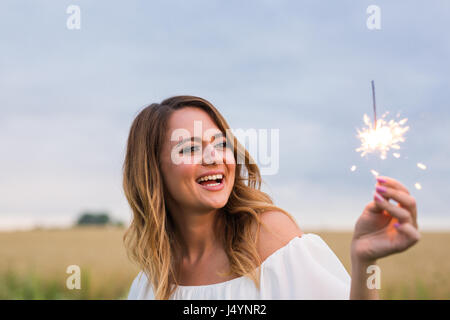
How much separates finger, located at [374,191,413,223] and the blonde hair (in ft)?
4.99

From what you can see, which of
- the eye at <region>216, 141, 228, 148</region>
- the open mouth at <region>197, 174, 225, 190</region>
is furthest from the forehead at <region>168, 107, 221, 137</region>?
the open mouth at <region>197, 174, 225, 190</region>

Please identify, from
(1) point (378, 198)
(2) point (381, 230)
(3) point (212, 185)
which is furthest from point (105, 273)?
(1) point (378, 198)

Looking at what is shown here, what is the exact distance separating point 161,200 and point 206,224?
1.44ft

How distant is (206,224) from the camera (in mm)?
3920

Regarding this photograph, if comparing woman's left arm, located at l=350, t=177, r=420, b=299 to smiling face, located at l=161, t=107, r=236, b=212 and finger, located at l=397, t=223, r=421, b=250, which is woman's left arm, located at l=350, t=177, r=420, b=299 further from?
smiling face, located at l=161, t=107, r=236, b=212

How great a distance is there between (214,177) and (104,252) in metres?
12.5

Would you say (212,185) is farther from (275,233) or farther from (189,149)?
(275,233)

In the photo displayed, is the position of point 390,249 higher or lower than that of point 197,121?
lower

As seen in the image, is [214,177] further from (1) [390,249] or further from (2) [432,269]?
(2) [432,269]

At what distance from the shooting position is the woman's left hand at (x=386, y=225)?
222 cm

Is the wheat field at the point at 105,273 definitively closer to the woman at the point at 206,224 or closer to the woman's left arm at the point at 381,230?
the woman at the point at 206,224

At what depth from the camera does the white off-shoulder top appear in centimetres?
321
